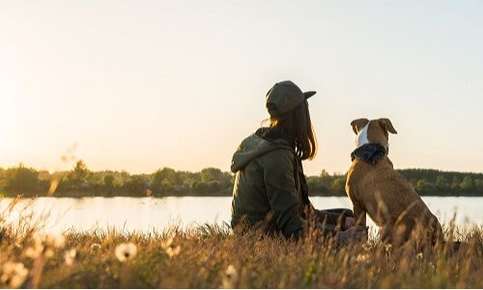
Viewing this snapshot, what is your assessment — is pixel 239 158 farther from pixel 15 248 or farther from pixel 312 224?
pixel 15 248

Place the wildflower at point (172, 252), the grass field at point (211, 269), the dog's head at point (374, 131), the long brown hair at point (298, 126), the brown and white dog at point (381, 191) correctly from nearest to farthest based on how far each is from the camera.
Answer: the grass field at point (211, 269) < the wildflower at point (172, 252) < the long brown hair at point (298, 126) < the brown and white dog at point (381, 191) < the dog's head at point (374, 131)

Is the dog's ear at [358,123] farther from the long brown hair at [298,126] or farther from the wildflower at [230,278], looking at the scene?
the wildflower at [230,278]

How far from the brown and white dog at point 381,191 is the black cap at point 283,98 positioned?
1719mm

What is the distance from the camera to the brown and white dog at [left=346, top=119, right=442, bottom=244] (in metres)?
9.93

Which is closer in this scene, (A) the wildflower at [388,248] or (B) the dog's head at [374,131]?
(A) the wildflower at [388,248]

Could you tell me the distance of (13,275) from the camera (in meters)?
5.61

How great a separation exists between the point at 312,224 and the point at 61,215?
2.48 metres

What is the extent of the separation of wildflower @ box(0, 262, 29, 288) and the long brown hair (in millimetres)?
3928

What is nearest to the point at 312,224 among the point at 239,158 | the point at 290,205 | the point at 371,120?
the point at 290,205

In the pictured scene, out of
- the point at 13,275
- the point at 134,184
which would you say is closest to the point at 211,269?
the point at 13,275

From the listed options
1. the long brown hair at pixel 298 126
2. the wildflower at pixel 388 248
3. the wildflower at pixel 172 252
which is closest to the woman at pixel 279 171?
the long brown hair at pixel 298 126

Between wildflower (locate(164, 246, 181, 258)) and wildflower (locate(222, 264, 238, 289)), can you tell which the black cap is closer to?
wildflower (locate(164, 246, 181, 258))

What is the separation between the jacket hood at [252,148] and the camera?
28.7 ft

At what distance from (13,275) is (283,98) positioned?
3.95m
